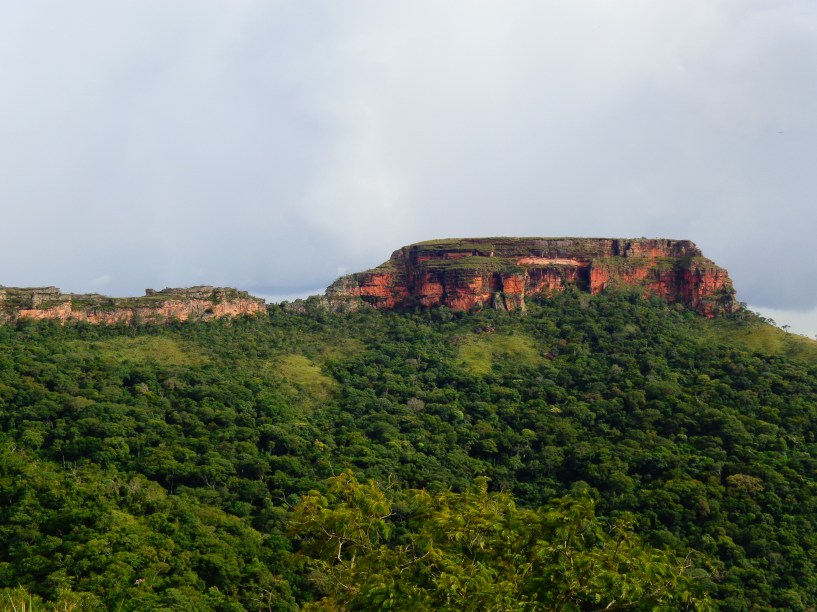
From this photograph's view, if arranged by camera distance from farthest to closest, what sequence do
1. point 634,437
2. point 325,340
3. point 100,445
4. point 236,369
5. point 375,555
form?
point 325,340, point 236,369, point 634,437, point 100,445, point 375,555

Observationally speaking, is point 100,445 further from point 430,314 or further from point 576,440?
point 430,314

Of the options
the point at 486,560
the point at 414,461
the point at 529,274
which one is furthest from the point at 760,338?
the point at 486,560

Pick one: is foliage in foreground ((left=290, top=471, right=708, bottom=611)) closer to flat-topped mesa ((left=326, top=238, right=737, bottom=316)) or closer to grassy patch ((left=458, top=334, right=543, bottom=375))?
grassy patch ((left=458, top=334, right=543, bottom=375))

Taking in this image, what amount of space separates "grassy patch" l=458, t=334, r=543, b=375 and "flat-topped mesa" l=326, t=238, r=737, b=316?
24.8 ft

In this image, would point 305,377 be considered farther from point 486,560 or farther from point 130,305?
point 486,560

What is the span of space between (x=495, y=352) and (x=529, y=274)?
15.6 metres

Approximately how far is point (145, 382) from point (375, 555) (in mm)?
48130

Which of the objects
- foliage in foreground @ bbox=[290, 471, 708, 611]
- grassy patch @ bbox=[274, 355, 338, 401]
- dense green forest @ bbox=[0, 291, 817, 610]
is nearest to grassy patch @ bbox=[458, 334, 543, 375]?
dense green forest @ bbox=[0, 291, 817, 610]

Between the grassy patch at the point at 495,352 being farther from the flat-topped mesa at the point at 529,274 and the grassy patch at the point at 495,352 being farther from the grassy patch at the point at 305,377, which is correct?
the grassy patch at the point at 305,377

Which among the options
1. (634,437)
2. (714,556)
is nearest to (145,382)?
(634,437)

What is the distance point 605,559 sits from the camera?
13531mm

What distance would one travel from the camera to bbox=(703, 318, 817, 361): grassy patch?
238 ft

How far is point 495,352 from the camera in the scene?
3063 inches

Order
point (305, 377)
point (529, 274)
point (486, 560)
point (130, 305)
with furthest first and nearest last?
1. point (529, 274)
2. point (130, 305)
3. point (305, 377)
4. point (486, 560)
